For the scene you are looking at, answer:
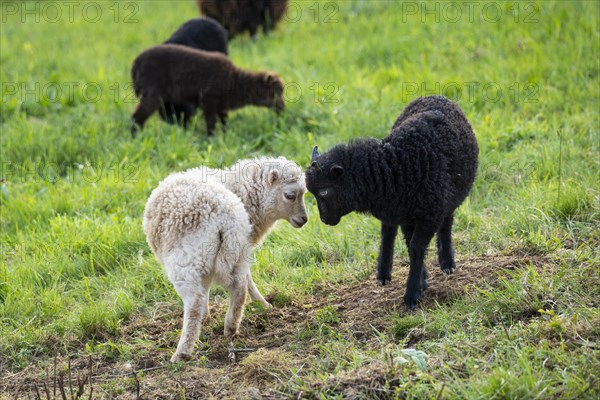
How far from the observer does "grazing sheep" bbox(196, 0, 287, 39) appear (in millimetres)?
13562

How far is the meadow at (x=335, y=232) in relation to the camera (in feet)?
15.8

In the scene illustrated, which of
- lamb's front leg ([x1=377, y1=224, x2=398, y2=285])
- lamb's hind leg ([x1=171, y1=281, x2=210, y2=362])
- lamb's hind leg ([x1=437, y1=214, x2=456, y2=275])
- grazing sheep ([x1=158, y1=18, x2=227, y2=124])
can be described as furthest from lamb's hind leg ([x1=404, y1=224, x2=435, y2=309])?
grazing sheep ([x1=158, y1=18, x2=227, y2=124])

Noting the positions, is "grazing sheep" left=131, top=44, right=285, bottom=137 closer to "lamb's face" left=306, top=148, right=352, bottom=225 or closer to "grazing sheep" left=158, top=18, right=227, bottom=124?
"grazing sheep" left=158, top=18, right=227, bottom=124

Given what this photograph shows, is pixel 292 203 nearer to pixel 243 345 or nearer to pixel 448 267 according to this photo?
pixel 243 345

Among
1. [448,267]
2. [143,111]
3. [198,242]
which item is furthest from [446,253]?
[143,111]

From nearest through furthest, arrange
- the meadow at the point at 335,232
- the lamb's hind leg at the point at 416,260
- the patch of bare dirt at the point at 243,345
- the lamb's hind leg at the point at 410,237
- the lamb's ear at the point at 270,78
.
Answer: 1. the meadow at the point at 335,232
2. the patch of bare dirt at the point at 243,345
3. the lamb's hind leg at the point at 416,260
4. the lamb's hind leg at the point at 410,237
5. the lamb's ear at the point at 270,78

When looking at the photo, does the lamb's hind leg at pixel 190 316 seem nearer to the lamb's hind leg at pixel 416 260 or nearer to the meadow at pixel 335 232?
A: the meadow at pixel 335 232

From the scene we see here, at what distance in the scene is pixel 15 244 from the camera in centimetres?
757

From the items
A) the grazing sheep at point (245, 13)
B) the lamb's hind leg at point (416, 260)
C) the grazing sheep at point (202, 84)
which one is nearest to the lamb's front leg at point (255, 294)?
the lamb's hind leg at point (416, 260)

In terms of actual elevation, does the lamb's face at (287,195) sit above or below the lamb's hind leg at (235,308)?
above

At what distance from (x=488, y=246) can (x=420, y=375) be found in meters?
2.26

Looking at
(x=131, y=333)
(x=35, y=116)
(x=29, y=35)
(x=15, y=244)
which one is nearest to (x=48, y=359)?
(x=131, y=333)

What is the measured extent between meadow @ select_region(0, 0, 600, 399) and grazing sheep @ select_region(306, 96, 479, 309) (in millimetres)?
545

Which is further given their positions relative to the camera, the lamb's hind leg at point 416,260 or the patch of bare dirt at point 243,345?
the lamb's hind leg at point 416,260
